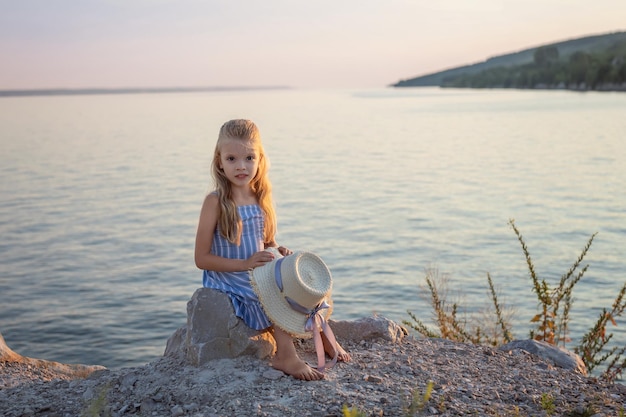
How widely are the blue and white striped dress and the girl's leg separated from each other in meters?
0.32

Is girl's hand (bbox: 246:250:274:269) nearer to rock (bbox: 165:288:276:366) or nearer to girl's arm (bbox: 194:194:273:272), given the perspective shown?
girl's arm (bbox: 194:194:273:272)

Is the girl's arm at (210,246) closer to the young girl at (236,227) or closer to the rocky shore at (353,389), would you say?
the young girl at (236,227)

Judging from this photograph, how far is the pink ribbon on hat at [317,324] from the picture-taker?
5520 millimetres

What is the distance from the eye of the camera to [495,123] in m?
53.3

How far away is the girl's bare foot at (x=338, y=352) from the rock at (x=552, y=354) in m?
1.70

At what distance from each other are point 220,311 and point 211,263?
0.40 meters

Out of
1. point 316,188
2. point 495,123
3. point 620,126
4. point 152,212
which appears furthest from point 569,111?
point 152,212

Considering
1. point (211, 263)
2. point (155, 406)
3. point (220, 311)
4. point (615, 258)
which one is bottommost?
point (615, 258)

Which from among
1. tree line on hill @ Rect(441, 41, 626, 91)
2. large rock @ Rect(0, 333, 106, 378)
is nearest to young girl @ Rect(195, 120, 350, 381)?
large rock @ Rect(0, 333, 106, 378)

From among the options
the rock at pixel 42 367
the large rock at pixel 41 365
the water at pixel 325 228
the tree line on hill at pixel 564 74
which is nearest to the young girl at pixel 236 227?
the rock at pixel 42 367

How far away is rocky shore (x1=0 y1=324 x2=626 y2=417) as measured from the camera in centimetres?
498

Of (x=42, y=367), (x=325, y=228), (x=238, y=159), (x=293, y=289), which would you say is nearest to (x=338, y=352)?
(x=293, y=289)

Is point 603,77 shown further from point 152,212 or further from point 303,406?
point 303,406

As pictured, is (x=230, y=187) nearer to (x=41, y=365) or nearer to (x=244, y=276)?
(x=244, y=276)
